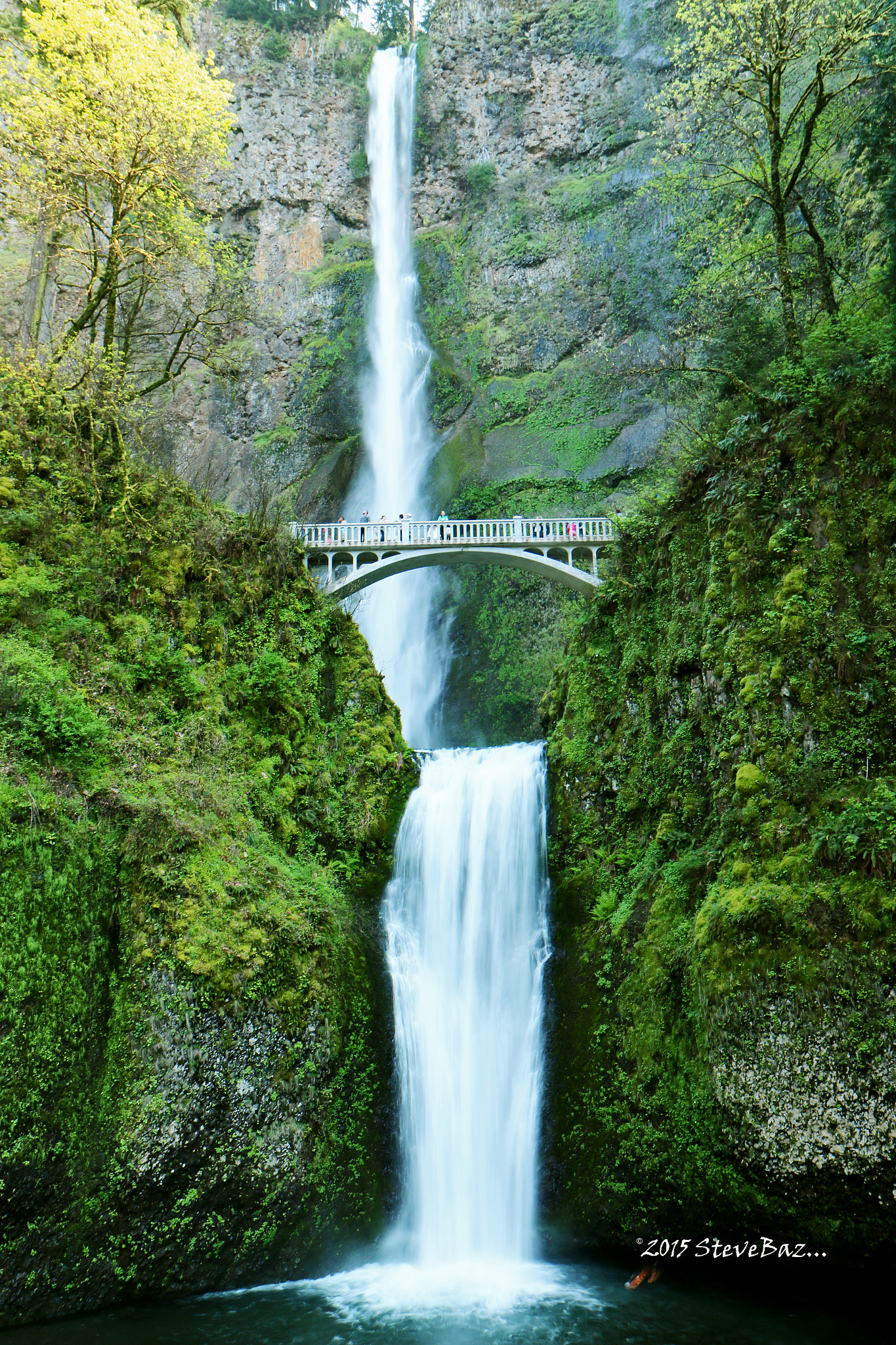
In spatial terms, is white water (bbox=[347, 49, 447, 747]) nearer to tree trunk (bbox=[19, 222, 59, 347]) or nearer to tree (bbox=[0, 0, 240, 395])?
tree trunk (bbox=[19, 222, 59, 347])

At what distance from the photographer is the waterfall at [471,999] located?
33.8 feet

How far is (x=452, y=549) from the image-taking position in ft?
63.3

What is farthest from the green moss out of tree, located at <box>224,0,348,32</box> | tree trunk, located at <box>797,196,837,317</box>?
tree, located at <box>224,0,348,32</box>

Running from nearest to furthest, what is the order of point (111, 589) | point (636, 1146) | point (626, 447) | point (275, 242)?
point (636, 1146) → point (111, 589) → point (626, 447) → point (275, 242)

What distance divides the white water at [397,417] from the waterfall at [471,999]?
9.28 meters

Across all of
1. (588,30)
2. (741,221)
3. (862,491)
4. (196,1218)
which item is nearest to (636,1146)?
(196,1218)

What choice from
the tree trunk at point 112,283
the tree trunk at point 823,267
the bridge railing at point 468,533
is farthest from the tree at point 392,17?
the tree trunk at point 823,267

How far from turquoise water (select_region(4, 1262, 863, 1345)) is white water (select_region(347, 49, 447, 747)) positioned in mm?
14957

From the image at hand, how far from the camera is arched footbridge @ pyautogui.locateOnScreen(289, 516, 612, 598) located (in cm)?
1897

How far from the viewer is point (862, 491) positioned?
9.84 meters

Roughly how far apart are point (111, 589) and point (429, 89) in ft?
100

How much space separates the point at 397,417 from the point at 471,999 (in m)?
20.6

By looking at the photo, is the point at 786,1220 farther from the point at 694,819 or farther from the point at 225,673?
the point at 225,673

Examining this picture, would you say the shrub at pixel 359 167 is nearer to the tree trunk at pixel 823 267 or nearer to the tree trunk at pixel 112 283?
the tree trunk at pixel 112 283
